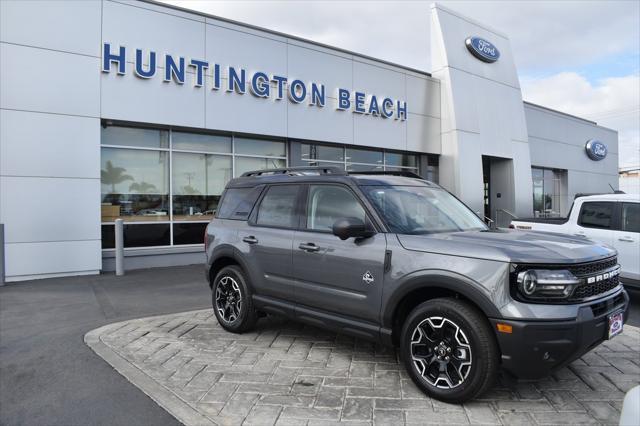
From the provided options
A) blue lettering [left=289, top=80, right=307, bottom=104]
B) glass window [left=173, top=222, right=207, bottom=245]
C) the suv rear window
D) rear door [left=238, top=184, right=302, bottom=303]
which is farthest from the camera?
blue lettering [left=289, top=80, right=307, bottom=104]

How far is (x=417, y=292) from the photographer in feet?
12.1

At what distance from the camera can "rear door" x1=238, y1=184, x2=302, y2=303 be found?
4.67 metres

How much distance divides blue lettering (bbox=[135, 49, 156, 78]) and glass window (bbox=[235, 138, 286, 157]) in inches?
112

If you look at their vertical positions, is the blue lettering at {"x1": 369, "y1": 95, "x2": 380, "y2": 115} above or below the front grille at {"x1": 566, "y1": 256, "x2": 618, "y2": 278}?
above

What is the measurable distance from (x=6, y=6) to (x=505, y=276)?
10.7 m

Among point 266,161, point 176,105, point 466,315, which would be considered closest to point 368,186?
point 466,315

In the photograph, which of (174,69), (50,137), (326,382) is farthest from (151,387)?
(174,69)

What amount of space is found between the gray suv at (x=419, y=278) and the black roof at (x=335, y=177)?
18mm

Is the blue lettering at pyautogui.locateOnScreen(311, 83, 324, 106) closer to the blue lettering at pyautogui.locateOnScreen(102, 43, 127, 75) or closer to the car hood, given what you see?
the blue lettering at pyautogui.locateOnScreen(102, 43, 127, 75)

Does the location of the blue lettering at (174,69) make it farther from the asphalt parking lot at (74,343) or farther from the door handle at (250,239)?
the door handle at (250,239)

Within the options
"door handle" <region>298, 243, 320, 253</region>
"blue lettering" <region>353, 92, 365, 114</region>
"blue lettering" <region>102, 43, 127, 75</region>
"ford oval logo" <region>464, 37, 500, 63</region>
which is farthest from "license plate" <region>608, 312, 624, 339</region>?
"ford oval logo" <region>464, 37, 500, 63</region>

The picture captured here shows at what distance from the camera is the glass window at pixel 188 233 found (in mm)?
11406

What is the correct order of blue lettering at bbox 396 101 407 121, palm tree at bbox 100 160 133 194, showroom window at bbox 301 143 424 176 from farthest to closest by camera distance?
1. blue lettering at bbox 396 101 407 121
2. showroom window at bbox 301 143 424 176
3. palm tree at bbox 100 160 133 194

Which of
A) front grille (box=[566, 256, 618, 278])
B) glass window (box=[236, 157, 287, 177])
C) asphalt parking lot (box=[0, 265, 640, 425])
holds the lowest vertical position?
asphalt parking lot (box=[0, 265, 640, 425])
